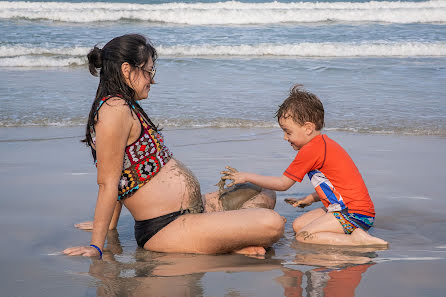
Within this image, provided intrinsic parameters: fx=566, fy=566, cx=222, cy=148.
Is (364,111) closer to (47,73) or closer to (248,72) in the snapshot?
(248,72)

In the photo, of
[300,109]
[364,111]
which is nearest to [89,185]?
[300,109]

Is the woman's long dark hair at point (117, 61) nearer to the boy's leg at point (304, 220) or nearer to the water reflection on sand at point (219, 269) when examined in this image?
the water reflection on sand at point (219, 269)

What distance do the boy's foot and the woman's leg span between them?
Answer: 601 millimetres

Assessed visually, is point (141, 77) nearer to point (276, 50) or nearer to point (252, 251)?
point (252, 251)

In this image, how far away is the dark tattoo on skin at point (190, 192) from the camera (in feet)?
11.4

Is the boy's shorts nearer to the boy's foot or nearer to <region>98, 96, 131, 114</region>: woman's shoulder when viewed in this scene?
the boy's foot

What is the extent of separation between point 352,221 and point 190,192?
3.86 ft

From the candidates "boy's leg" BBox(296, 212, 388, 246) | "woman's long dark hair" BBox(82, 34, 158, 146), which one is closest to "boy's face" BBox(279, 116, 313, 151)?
"boy's leg" BBox(296, 212, 388, 246)

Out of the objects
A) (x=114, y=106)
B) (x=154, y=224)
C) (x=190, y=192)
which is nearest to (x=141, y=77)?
(x=114, y=106)

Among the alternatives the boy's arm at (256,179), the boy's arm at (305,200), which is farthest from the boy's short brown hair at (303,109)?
the boy's arm at (305,200)

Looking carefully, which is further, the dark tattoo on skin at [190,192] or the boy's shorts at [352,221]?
the boy's shorts at [352,221]

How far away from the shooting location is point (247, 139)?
6500mm

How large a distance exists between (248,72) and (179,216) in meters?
7.66

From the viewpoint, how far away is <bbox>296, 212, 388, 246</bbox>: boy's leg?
369 centimetres
